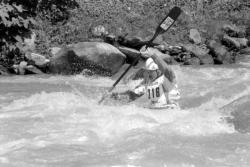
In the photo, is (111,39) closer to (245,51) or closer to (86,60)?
(86,60)

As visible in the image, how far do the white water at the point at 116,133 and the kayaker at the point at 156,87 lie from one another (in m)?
0.14

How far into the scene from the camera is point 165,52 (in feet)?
41.1

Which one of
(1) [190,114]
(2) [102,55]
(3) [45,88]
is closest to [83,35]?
(2) [102,55]

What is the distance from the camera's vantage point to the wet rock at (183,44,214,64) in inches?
479

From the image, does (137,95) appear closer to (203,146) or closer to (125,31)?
(203,146)

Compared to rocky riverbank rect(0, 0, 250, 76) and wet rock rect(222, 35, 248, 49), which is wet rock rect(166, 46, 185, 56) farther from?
wet rock rect(222, 35, 248, 49)

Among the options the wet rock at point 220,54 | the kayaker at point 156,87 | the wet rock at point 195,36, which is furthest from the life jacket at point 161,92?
the wet rock at point 195,36

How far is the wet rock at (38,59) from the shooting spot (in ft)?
36.6

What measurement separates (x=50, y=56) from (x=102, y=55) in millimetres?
1321

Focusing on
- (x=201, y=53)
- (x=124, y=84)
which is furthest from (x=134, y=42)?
(x=124, y=84)

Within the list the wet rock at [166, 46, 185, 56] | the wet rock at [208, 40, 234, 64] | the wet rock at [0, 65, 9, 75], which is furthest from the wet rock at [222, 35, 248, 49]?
the wet rock at [0, 65, 9, 75]

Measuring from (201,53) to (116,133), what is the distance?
22.4 feet

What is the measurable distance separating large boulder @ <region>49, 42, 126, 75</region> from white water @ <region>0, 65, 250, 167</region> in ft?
7.66

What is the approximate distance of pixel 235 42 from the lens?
43.2ft
